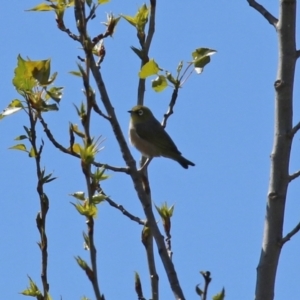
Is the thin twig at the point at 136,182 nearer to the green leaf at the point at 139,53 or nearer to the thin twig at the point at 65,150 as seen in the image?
the thin twig at the point at 65,150

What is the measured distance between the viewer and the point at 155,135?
899 cm

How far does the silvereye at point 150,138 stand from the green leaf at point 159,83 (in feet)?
14.7

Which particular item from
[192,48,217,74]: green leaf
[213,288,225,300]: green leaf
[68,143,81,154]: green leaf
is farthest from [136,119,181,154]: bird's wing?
[213,288,225,300]: green leaf

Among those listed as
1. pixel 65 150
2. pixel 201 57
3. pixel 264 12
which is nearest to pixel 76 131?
pixel 65 150

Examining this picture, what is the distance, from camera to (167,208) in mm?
4273

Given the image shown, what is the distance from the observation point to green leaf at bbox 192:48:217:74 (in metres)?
4.16

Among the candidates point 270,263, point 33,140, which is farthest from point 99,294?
point 270,263

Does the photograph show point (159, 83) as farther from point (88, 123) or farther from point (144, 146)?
point (144, 146)

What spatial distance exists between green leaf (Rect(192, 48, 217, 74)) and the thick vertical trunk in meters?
0.45

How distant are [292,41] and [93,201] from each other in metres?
1.41

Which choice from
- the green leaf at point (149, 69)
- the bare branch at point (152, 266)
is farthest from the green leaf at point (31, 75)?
the bare branch at point (152, 266)

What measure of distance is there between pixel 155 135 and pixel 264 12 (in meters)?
5.04

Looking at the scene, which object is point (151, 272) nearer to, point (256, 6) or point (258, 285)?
point (258, 285)

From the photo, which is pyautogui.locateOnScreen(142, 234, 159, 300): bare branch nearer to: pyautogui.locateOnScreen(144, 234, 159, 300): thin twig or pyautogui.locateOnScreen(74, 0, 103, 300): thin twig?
pyautogui.locateOnScreen(144, 234, 159, 300): thin twig
